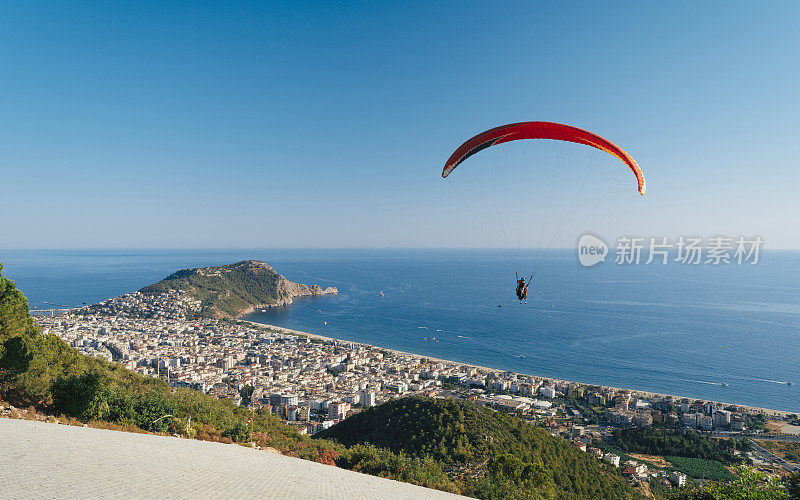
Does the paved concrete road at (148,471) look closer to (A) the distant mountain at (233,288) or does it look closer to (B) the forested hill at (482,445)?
(B) the forested hill at (482,445)

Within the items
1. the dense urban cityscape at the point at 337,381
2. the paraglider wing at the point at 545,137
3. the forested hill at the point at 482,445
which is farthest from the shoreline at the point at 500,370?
the paraglider wing at the point at 545,137

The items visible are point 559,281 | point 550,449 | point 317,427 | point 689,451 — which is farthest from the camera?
point 559,281

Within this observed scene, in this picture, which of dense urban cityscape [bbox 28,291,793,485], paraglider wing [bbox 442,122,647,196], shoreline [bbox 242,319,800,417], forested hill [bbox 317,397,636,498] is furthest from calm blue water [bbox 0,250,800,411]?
paraglider wing [bbox 442,122,647,196]

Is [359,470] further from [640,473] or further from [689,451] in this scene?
[689,451]

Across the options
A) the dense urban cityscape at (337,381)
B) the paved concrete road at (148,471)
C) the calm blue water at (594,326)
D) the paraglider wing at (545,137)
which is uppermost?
the paraglider wing at (545,137)

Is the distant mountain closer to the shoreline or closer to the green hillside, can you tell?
the green hillside

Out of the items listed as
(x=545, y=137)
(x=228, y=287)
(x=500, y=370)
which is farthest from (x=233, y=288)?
(x=545, y=137)

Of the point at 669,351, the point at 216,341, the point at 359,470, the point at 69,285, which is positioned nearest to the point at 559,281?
the point at 669,351
